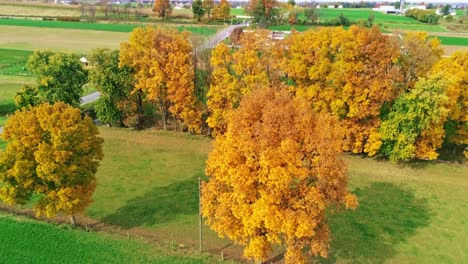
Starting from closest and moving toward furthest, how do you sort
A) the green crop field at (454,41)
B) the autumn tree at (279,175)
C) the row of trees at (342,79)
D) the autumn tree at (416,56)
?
Answer: the autumn tree at (279,175) → the row of trees at (342,79) → the autumn tree at (416,56) → the green crop field at (454,41)

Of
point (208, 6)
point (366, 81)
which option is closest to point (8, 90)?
point (366, 81)

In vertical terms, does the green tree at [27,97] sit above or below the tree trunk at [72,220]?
above

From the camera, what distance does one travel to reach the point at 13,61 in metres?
85.6

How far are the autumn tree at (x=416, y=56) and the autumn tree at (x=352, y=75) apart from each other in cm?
146

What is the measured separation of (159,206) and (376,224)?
17.8 metres

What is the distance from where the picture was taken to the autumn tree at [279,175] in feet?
74.8

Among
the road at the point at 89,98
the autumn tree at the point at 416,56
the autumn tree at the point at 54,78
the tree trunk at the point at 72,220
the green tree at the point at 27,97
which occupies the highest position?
the autumn tree at the point at 416,56

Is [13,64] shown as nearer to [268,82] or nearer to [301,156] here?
[268,82]

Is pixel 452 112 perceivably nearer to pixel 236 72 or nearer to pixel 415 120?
pixel 415 120

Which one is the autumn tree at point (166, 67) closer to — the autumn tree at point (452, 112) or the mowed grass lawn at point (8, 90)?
the mowed grass lawn at point (8, 90)

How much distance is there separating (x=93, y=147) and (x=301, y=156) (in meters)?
16.1

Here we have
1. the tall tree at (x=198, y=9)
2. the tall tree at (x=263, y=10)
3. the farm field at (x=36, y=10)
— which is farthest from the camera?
the farm field at (x=36, y=10)

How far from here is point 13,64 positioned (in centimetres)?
8319

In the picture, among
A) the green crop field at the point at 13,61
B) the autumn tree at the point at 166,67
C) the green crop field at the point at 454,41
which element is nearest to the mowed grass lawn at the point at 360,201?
the autumn tree at the point at 166,67
